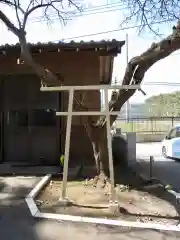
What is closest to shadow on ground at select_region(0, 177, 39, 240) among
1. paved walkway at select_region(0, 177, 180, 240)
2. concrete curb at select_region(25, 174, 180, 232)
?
paved walkway at select_region(0, 177, 180, 240)

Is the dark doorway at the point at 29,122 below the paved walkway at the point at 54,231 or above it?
above

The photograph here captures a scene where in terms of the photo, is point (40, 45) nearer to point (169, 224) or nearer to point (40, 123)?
point (40, 123)

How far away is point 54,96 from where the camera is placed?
1014 cm

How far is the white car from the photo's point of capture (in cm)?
1415

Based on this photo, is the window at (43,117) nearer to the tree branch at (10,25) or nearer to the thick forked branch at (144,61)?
the thick forked branch at (144,61)

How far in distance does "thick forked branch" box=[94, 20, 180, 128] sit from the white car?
7.56 m

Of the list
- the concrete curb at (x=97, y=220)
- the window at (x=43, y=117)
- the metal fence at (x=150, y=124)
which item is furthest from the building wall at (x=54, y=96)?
the metal fence at (x=150, y=124)

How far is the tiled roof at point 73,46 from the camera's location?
8180 millimetres

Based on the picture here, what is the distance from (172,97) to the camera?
127 feet

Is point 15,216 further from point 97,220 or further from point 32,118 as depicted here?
point 32,118

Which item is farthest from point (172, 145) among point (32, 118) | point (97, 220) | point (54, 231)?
point (54, 231)

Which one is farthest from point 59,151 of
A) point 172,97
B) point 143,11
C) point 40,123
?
point 172,97

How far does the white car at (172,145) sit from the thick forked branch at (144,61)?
756 cm

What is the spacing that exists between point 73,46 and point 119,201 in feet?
13.5
